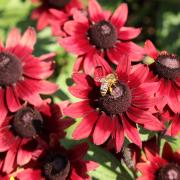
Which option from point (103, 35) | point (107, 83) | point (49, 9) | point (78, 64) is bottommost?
point (49, 9)

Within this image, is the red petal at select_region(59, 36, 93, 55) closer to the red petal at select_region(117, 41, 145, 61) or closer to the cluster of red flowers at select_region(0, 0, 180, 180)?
the cluster of red flowers at select_region(0, 0, 180, 180)

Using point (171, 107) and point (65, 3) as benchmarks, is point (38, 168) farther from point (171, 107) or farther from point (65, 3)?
point (65, 3)

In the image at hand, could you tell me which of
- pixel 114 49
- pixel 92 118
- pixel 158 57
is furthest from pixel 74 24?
pixel 92 118

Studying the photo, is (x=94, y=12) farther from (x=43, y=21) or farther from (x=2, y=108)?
(x=2, y=108)

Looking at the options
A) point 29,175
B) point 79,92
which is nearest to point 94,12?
point 79,92

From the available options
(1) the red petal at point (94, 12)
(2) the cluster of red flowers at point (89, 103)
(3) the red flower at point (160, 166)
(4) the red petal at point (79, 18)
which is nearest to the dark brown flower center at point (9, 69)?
(2) the cluster of red flowers at point (89, 103)
